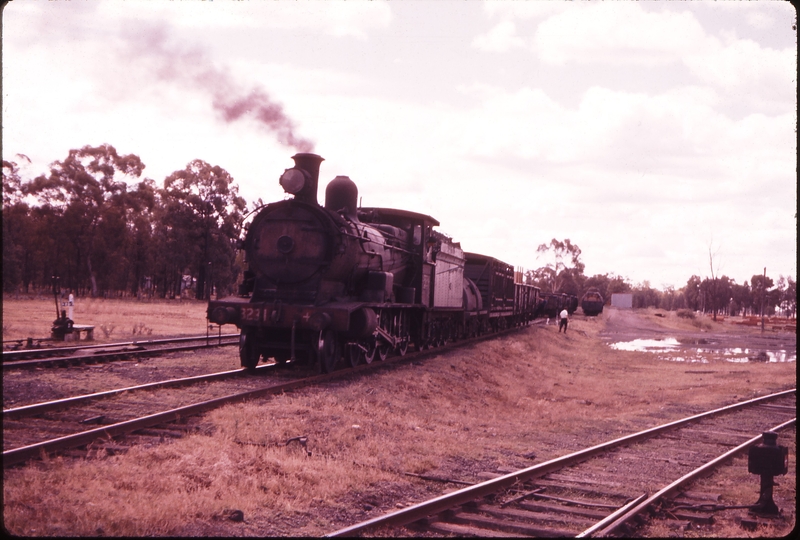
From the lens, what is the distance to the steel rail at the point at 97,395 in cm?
826

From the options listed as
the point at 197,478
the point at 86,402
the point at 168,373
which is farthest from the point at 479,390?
the point at 197,478

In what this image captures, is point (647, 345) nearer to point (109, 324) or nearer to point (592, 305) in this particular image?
point (109, 324)

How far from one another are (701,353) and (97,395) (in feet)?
90.3

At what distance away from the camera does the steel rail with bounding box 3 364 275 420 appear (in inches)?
325

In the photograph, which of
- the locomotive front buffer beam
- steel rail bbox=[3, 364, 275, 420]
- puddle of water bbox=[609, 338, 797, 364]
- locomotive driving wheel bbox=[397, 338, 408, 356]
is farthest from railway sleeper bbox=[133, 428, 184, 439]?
puddle of water bbox=[609, 338, 797, 364]

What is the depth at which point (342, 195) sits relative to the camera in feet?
46.8

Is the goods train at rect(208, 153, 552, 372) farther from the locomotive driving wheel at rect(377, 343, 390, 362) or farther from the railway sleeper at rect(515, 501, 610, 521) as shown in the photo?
the railway sleeper at rect(515, 501, 610, 521)

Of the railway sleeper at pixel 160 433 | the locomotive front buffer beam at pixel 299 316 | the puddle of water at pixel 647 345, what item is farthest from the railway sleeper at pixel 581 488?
the puddle of water at pixel 647 345

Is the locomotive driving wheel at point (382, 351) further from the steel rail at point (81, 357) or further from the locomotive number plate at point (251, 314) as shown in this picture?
the steel rail at point (81, 357)

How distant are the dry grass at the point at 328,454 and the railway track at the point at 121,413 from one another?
37 centimetres

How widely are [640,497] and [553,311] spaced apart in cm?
5020

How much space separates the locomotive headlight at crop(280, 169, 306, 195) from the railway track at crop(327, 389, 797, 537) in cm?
711

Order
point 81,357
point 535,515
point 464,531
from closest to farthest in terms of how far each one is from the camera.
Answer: point 464,531 → point 535,515 → point 81,357

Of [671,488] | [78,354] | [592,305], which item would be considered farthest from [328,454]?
[592,305]
